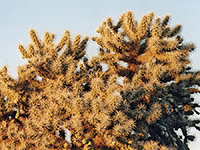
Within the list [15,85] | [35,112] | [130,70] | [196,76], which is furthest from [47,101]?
[196,76]

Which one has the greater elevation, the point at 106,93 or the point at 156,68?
the point at 156,68

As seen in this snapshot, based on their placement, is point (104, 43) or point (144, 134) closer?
point (144, 134)

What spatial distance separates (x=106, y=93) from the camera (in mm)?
8406

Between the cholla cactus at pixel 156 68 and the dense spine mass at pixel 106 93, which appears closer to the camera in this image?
the dense spine mass at pixel 106 93

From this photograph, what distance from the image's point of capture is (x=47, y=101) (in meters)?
9.03

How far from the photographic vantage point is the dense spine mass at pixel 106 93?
8.13 metres

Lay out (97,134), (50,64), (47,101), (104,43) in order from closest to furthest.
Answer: (97,134)
(47,101)
(50,64)
(104,43)

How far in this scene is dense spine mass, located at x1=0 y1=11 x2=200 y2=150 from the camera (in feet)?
26.7

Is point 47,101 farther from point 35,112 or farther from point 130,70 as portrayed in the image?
point 130,70

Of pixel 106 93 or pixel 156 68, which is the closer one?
pixel 106 93

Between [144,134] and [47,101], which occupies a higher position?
[47,101]

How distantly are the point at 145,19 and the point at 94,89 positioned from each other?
3186 mm

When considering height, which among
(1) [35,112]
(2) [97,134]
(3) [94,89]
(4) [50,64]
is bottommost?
(2) [97,134]

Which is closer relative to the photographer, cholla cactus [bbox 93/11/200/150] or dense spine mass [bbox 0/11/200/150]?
Result: dense spine mass [bbox 0/11/200/150]
